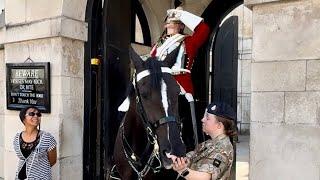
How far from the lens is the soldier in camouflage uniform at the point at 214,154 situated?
8.57ft

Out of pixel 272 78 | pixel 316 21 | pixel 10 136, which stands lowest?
pixel 10 136

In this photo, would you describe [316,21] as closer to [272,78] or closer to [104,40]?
[272,78]

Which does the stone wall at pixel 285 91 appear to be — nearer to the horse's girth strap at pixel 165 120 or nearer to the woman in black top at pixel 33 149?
the horse's girth strap at pixel 165 120

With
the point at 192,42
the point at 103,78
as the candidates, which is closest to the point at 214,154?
the point at 192,42

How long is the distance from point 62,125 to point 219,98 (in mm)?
3382

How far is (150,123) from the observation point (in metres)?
2.85

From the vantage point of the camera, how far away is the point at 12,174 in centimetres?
506

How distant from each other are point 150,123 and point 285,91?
1.11 metres

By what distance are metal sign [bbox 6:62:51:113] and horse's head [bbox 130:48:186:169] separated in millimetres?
1914

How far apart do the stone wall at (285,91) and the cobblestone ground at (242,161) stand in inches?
190

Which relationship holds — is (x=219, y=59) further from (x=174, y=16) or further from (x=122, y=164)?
(x=122, y=164)

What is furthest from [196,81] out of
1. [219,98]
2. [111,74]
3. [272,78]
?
[272,78]

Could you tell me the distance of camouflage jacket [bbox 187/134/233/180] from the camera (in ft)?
8.66

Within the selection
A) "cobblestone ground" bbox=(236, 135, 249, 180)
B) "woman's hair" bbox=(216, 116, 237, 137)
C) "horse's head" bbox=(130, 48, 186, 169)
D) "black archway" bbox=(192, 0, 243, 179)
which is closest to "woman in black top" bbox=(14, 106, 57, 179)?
"horse's head" bbox=(130, 48, 186, 169)
